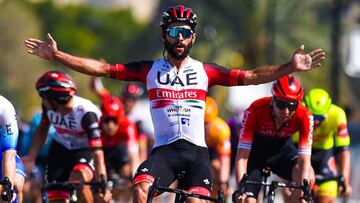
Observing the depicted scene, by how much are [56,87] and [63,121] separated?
2.03 feet

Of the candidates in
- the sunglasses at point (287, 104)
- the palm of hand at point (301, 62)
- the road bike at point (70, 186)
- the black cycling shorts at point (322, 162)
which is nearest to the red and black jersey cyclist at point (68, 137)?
the road bike at point (70, 186)

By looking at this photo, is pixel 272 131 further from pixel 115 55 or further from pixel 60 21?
pixel 60 21

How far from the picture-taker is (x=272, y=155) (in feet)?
48.8

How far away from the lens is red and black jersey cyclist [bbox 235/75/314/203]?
1392 centimetres

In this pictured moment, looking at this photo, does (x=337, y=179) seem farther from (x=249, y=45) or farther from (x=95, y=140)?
(x=249, y=45)

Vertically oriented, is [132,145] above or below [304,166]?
above

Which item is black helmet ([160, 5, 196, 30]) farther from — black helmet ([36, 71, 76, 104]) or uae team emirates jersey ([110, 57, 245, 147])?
black helmet ([36, 71, 76, 104])

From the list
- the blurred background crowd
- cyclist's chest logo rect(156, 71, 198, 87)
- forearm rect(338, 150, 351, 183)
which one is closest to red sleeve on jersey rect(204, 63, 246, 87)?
cyclist's chest logo rect(156, 71, 198, 87)

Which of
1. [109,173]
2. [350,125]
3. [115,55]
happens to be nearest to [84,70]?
[109,173]

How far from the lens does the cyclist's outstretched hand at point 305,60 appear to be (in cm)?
1241

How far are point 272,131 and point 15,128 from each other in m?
3.45

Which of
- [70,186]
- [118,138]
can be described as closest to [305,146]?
[70,186]

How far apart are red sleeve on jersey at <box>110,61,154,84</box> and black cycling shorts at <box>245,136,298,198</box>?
8.59 ft

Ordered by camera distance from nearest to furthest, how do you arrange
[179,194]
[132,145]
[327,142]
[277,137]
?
[179,194] < [277,137] < [327,142] < [132,145]
